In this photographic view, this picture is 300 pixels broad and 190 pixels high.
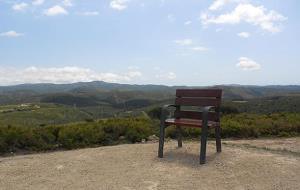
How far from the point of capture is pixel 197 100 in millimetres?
8031

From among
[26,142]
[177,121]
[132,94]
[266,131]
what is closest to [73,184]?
[177,121]

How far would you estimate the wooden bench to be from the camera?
7348 millimetres

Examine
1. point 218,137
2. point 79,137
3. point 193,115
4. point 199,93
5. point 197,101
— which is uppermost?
point 199,93

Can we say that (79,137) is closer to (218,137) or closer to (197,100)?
(197,100)

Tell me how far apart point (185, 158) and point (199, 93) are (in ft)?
4.24

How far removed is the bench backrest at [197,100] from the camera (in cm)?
771

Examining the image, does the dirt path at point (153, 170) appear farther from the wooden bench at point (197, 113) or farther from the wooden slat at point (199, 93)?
the wooden slat at point (199, 93)

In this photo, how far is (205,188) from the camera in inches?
231

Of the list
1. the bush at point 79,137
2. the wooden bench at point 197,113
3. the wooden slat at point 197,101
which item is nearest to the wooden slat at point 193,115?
A: the wooden bench at point 197,113

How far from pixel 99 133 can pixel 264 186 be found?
532 cm

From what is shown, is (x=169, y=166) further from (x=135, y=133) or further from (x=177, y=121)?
(x=135, y=133)

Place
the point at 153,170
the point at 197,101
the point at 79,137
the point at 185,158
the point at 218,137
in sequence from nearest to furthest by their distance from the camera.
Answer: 1. the point at 153,170
2. the point at 185,158
3. the point at 218,137
4. the point at 197,101
5. the point at 79,137

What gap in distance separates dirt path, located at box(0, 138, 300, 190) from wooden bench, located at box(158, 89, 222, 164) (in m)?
0.41

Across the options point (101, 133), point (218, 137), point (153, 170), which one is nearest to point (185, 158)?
point (218, 137)
